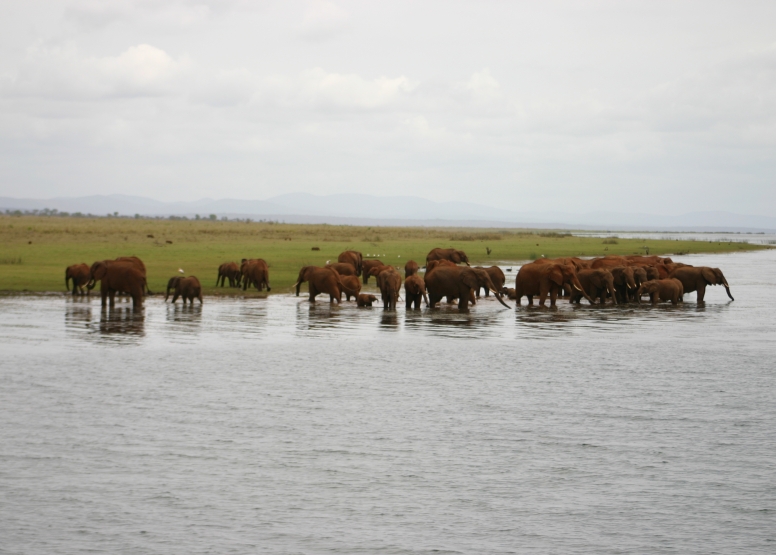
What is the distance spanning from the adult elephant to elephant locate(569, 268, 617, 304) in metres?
7.00

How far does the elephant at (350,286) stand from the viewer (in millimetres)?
31625

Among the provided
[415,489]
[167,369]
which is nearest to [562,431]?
[415,489]

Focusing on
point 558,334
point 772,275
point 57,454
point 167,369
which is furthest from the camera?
point 772,275

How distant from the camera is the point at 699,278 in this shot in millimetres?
35031

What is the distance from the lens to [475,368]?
18.8 meters

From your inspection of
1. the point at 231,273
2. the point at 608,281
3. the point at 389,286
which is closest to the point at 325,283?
the point at 389,286

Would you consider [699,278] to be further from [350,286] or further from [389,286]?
[350,286]

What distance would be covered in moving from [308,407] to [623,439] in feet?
16.0

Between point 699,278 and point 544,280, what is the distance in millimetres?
7298

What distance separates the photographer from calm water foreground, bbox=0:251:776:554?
9469 millimetres

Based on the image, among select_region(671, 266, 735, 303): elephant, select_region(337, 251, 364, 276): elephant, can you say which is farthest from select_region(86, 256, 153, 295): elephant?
select_region(671, 266, 735, 303): elephant

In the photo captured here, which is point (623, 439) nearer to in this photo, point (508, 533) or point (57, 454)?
point (508, 533)

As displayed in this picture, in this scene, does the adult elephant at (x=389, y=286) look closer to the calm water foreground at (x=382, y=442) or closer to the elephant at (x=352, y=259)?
the calm water foreground at (x=382, y=442)

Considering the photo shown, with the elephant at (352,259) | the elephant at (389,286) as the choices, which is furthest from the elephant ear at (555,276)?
the elephant at (352,259)
